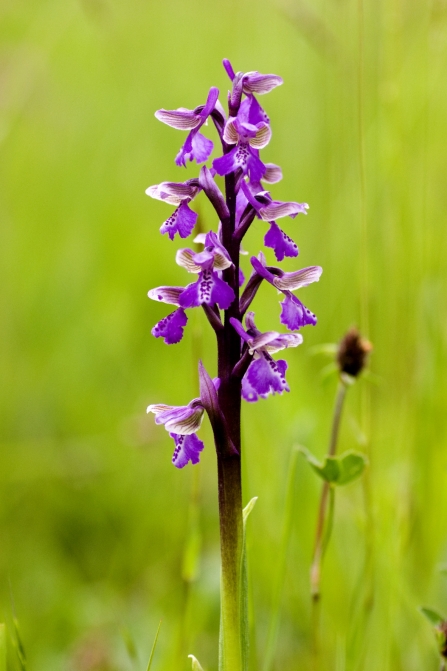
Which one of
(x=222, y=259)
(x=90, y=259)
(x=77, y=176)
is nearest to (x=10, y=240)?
(x=90, y=259)

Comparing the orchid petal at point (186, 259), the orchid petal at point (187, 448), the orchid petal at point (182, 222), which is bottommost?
the orchid petal at point (187, 448)

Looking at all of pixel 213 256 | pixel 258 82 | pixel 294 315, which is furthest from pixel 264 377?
pixel 258 82

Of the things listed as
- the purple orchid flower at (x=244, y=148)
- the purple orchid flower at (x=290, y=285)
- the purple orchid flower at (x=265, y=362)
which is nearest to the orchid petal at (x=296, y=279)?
the purple orchid flower at (x=290, y=285)

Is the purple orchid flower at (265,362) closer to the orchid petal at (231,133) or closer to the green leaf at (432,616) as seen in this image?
the orchid petal at (231,133)

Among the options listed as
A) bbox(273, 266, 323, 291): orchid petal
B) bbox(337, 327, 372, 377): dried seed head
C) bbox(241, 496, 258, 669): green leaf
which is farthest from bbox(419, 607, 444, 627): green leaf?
bbox(273, 266, 323, 291): orchid petal

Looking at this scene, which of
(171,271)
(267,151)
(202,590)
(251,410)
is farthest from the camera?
(267,151)

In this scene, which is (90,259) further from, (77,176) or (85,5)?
(85,5)
